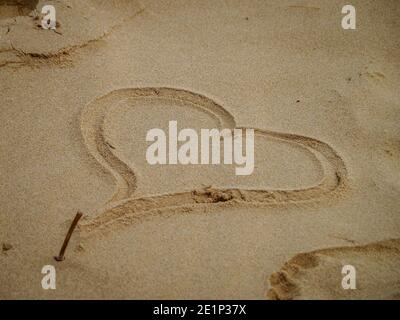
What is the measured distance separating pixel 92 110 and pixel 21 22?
3.10 feet

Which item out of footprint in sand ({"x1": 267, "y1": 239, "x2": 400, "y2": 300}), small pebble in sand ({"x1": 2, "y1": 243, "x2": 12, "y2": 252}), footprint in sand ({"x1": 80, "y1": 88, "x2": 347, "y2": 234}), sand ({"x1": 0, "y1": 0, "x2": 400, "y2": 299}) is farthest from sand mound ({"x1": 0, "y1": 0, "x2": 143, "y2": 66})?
footprint in sand ({"x1": 267, "y1": 239, "x2": 400, "y2": 300})

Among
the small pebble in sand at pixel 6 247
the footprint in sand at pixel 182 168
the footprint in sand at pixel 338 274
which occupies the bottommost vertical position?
the footprint in sand at pixel 338 274

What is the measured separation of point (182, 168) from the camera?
8.77 feet

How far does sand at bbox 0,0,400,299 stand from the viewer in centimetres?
226

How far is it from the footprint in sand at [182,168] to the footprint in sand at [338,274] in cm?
35

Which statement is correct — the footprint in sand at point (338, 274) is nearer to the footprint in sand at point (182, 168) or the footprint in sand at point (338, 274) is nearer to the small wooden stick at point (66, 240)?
the footprint in sand at point (182, 168)

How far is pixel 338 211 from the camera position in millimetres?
2498

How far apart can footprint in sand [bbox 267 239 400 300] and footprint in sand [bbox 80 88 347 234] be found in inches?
14.0

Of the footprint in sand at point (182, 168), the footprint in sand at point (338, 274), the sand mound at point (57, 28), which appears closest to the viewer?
the footprint in sand at point (338, 274)

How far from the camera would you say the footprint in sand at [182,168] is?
249 cm

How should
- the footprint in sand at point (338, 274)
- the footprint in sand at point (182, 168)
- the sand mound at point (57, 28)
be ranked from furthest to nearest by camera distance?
1. the sand mound at point (57, 28)
2. the footprint in sand at point (182, 168)
3. the footprint in sand at point (338, 274)

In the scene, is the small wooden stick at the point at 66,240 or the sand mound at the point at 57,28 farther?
the sand mound at the point at 57,28

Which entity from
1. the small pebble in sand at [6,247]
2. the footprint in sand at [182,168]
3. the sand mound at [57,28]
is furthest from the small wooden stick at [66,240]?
the sand mound at [57,28]

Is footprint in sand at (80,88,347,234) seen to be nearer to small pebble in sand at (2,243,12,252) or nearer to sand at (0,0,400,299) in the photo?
sand at (0,0,400,299)
